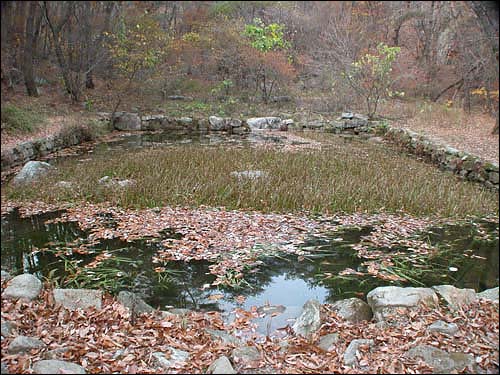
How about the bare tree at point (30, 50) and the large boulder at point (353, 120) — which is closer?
the bare tree at point (30, 50)

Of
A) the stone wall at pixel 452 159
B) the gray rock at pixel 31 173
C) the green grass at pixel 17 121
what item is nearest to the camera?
the gray rock at pixel 31 173

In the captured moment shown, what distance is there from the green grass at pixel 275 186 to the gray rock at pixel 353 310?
2.61m

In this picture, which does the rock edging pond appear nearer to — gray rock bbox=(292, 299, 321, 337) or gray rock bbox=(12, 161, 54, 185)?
gray rock bbox=(292, 299, 321, 337)

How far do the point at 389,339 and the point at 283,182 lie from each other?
418 cm

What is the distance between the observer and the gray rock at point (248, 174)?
712 centimetres

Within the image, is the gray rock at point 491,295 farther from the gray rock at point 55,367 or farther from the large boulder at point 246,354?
the gray rock at point 55,367

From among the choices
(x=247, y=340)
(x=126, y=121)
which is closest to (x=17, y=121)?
(x=126, y=121)

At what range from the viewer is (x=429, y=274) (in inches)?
164

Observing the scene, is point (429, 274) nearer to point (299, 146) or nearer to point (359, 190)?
point (359, 190)

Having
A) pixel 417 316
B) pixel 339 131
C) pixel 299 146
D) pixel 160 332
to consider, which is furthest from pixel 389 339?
pixel 339 131

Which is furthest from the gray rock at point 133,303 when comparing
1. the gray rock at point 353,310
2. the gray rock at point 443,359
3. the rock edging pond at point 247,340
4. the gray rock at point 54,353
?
the gray rock at point 443,359

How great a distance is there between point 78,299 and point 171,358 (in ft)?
Answer: 3.34

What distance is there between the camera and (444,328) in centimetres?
282

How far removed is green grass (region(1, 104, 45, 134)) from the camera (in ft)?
30.4
